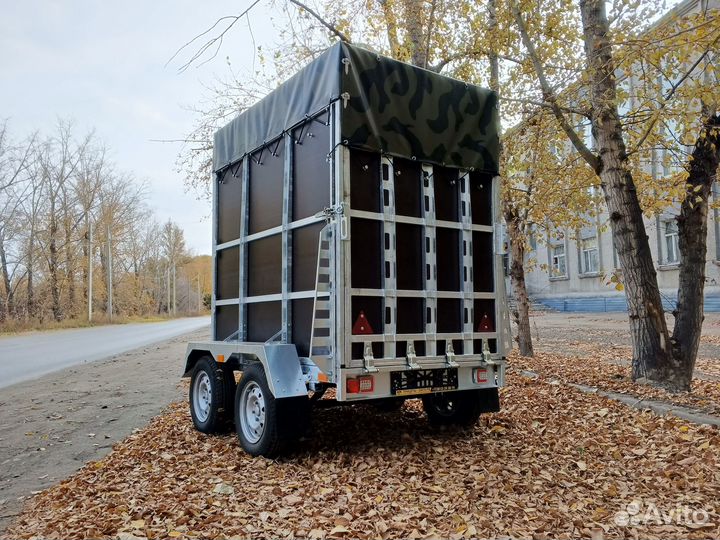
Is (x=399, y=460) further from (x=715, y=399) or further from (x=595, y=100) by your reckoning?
(x=595, y=100)

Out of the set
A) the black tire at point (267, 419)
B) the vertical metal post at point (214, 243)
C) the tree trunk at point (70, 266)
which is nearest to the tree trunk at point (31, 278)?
the tree trunk at point (70, 266)

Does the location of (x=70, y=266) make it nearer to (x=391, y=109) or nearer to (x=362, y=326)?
(x=391, y=109)

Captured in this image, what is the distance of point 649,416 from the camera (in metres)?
6.36

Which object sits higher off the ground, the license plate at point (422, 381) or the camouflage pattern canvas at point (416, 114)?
the camouflage pattern canvas at point (416, 114)

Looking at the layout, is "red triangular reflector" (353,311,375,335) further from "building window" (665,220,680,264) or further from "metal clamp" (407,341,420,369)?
"building window" (665,220,680,264)

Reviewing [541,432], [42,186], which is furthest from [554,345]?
[42,186]

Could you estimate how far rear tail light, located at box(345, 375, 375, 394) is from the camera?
15.6ft

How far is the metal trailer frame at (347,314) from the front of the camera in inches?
190

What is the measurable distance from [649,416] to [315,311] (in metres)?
4.24

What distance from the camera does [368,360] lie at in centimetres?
487

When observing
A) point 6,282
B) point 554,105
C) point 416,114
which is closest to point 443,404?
point 416,114

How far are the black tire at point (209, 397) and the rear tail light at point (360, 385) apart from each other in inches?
82.6

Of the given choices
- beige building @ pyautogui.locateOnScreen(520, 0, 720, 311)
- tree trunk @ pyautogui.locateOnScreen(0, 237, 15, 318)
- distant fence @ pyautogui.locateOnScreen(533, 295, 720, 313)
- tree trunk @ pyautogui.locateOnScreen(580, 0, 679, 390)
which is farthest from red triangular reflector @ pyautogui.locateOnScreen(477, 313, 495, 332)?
tree trunk @ pyautogui.locateOnScreen(0, 237, 15, 318)

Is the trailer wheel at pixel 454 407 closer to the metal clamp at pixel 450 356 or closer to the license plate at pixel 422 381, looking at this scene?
the license plate at pixel 422 381
